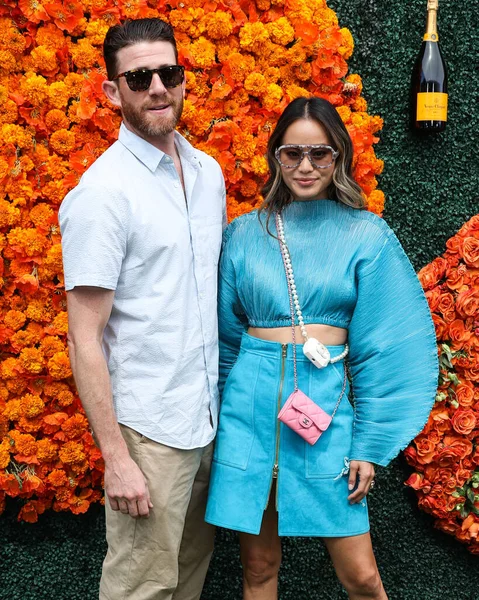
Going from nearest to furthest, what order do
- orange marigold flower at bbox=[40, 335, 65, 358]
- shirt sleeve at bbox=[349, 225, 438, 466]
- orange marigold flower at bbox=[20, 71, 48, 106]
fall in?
1. shirt sleeve at bbox=[349, 225, 438, 466]
2. orange marigold flower at bbox=[20, 71, 48, 106]
3. orange marigold flower at bbox=[40, 335, 65, 358]

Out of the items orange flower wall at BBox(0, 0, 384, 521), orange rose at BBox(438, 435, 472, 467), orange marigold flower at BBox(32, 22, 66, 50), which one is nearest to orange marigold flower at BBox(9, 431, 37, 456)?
orange flower wall at BBox(0, 0, 384, 521)

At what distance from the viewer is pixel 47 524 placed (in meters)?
3.61

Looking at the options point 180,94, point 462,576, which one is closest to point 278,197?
point 180,94

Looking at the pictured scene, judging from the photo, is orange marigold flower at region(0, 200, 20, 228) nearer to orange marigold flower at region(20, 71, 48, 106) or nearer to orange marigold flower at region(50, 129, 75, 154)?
orange marigold flower at region(50, 129, 75, 154)

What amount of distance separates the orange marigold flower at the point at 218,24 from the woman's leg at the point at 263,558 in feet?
6.50

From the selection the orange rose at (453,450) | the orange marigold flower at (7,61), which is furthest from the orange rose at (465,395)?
the orange marigold flower at (7,61)

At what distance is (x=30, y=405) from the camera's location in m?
3.28

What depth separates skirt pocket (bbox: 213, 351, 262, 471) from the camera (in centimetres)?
260

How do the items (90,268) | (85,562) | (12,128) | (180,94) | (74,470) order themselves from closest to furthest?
(90,268) → (180,94) → (12,128) → (74,470) → (85,562)

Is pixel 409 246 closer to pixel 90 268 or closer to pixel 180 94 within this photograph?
pixel 180 94

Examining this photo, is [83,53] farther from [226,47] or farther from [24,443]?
[24,443]

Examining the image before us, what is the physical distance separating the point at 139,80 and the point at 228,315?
34.5 inches

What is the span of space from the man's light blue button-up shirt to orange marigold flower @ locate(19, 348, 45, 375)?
856 mm

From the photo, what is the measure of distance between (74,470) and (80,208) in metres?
1.54
